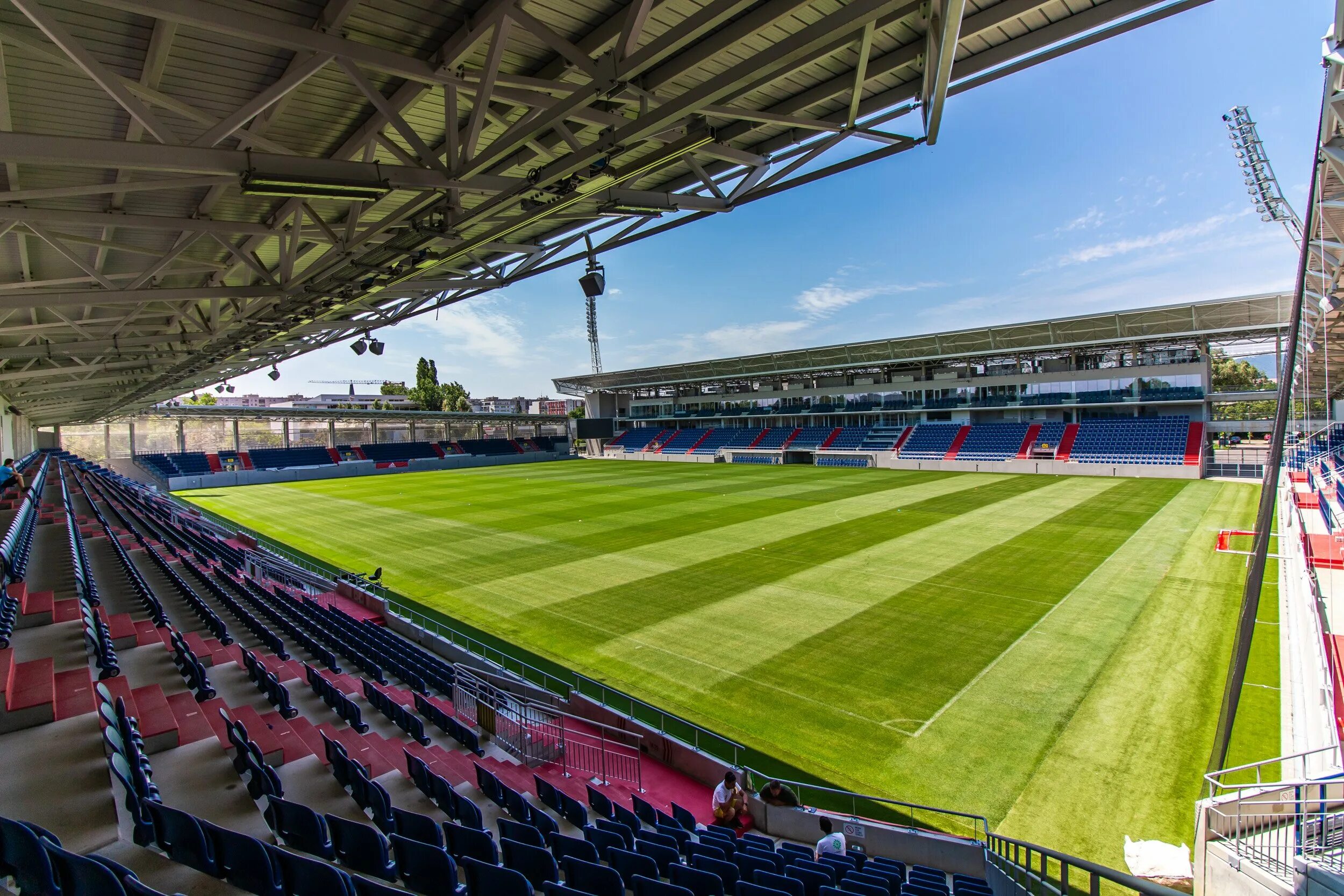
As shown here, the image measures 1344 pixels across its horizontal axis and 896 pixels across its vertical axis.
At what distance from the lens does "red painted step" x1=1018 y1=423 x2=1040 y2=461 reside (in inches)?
1584

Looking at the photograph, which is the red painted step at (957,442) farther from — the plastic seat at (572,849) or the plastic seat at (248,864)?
the plastic seat at (248,864)

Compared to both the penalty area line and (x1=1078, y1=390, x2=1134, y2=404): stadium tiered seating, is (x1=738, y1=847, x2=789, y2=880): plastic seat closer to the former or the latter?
the penalty area line

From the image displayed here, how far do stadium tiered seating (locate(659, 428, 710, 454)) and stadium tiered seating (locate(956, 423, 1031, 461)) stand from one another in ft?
80.2

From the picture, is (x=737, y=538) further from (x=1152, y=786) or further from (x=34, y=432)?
(x=34, y=432)

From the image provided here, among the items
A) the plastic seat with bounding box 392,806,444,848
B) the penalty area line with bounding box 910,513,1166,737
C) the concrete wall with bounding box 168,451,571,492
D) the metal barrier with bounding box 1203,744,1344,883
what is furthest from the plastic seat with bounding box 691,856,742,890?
the concrete wall with bounding box 168,451,571,492

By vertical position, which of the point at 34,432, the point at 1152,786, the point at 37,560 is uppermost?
the point at 34,432

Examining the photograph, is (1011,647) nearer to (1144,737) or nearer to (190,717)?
(1144,737)

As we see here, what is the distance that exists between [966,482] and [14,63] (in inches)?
1464

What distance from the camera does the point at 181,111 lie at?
15.0 ft

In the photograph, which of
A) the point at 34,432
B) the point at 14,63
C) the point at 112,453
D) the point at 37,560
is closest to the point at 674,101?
the point at 14,63

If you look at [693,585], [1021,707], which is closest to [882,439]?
[693,585]

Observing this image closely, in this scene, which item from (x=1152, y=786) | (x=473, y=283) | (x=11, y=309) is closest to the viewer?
(x=1152, y=786)

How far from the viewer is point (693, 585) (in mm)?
15672

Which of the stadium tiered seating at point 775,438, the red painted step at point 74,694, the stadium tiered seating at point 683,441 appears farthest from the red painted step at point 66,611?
the stadium tiered seating at point 683,441
